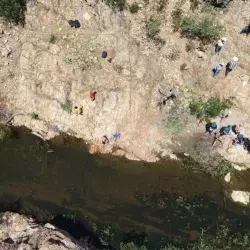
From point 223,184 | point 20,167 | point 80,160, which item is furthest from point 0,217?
point 223,184

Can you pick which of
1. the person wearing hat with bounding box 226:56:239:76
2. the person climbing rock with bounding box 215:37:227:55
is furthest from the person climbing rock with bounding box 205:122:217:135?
the person climbing rock with bounding box 215:37:227:55

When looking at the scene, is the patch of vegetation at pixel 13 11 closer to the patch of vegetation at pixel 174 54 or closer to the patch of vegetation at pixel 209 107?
the patch of vegetation at pixel 174 54

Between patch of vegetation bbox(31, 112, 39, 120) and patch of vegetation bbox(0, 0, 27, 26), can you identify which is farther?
patch of vegetation bbox(0, 0, 27, 26)

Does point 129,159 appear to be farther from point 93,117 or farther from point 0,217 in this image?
point 0,217

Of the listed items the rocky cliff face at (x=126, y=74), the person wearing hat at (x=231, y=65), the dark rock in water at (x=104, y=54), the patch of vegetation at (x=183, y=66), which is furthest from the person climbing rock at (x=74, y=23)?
the person wearing hat at (x=231, y=65)

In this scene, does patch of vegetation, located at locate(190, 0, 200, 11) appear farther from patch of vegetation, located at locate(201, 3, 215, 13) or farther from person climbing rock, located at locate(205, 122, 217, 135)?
person climbing rock, located at locate(205, 122, 217, 135)
